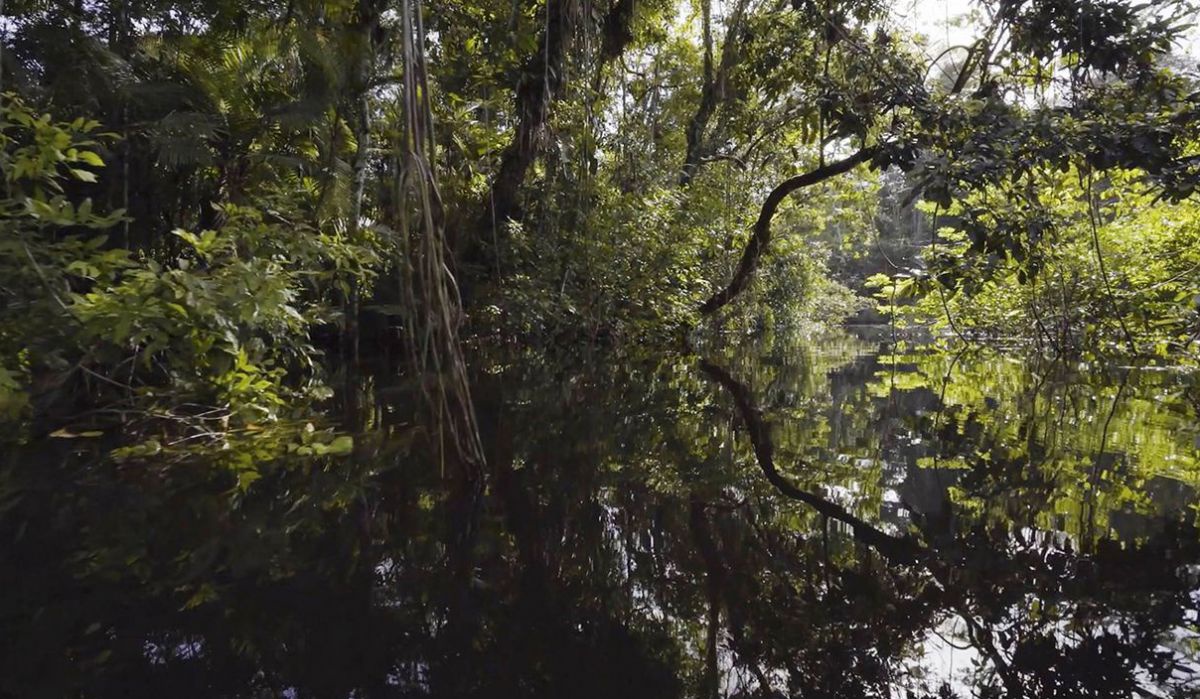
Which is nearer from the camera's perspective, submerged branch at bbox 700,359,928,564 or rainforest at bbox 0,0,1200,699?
rainforest at bbox 0,0,1200,699

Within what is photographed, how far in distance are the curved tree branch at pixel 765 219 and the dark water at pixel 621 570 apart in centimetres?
484

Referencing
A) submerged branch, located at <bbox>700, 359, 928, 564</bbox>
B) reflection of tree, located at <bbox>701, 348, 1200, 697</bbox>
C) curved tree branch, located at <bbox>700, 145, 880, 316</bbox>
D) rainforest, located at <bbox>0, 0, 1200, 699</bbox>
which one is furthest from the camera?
curved tree branch, located at <bbox>700, 145, 880, 316</bbox>

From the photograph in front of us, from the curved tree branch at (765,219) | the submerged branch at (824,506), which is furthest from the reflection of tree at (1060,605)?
the curved tree branch at (765,219)

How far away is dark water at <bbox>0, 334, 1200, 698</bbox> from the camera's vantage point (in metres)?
1.39

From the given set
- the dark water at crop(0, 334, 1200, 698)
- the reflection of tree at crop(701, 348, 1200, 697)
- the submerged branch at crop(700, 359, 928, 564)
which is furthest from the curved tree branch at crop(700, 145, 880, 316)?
the reflection of tree at crop(701, 348, 1200, 697)

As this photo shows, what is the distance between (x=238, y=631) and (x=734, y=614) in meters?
1.02

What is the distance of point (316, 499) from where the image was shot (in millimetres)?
2516

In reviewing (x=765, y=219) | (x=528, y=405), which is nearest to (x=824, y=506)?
(x=528, y=405)

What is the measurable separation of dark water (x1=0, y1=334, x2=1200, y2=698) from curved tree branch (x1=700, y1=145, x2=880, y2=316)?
484cm

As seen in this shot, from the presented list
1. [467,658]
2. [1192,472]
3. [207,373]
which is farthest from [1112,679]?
[207,373]

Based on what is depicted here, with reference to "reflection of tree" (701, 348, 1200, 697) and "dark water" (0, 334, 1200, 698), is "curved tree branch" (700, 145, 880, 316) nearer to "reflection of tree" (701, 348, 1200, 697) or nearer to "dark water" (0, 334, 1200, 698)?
"dark water" (0, 334, 1200, 698)

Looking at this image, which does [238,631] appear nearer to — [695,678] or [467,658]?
[467,658]

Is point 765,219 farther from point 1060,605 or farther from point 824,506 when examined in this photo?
point 1060,605

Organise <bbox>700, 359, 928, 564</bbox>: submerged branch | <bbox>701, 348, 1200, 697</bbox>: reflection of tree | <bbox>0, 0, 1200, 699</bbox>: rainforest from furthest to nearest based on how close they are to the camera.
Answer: <bbox>700, 359, 928, 564</bbox>: submerged branch
<bbox>0, 0, 1200, 699</bbox>: rainforest
<bbox>701, 348, 1200, 697</bbox>: reflection of tree
